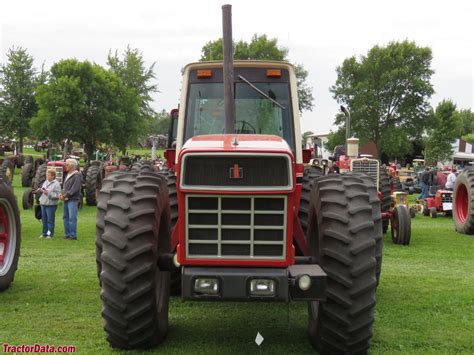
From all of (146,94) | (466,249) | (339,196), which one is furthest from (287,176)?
(146,94)

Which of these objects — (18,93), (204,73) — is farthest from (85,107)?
(204,73)

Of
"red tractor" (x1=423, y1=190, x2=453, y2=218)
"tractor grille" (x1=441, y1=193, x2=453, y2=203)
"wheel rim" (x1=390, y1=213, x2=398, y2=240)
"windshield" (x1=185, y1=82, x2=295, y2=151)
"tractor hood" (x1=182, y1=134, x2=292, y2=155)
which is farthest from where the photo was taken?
"tractor grille" (x1=441, y1=193, x2=453, y2=203)

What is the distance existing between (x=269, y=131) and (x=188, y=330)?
2161mm

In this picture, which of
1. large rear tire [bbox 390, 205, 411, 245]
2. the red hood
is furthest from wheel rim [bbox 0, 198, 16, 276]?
large rear tire [bbox 390, 205, 411, 245]

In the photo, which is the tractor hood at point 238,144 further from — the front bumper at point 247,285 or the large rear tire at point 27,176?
the large rear tire at point 27,176

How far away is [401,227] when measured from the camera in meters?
12.4

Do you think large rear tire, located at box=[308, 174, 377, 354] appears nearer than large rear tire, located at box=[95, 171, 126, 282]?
Yes

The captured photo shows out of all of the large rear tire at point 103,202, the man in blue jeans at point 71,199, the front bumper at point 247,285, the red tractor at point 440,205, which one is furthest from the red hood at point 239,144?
the red tractor at point 440,205

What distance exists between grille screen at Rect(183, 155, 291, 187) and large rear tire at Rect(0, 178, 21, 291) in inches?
148

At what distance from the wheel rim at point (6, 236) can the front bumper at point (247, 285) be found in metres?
3.81

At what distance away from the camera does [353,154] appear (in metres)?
16.6

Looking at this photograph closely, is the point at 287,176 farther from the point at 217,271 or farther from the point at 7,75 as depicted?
the point at 7,75

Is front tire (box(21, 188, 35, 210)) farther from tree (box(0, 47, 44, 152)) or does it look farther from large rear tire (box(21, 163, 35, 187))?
tree (box(0, 47, 44, 152))

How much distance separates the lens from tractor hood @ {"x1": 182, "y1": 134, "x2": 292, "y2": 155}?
477cm
